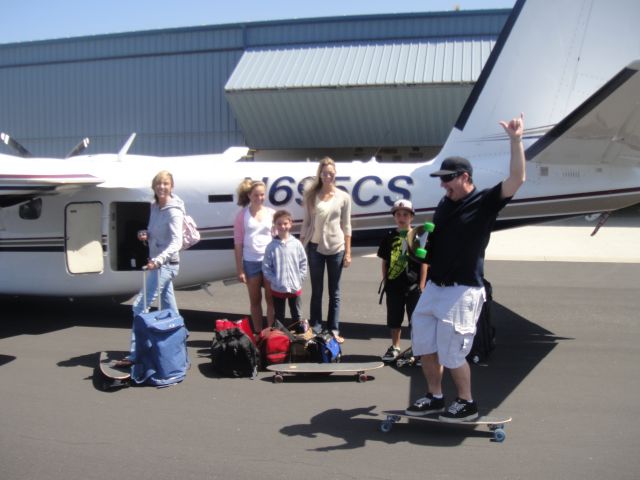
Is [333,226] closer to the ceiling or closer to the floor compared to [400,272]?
closer to the ceiling

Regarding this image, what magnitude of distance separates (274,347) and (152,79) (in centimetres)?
2265

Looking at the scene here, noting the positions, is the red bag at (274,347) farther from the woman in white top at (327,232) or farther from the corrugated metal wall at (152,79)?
the corrugated metal wall at (152,79)

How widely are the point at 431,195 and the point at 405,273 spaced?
168 cm

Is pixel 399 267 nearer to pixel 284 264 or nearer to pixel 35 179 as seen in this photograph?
pixel 284 264

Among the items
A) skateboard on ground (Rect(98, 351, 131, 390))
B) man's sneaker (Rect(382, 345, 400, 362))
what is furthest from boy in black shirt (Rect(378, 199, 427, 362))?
skateboard on ground (Rect(98, 351, 131, 390))

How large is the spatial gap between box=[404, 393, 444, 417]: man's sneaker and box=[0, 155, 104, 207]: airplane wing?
527 centimetres

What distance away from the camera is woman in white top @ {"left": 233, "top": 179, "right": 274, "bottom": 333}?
7.39 meters

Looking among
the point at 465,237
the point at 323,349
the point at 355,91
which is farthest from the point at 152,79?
the point at 465,237

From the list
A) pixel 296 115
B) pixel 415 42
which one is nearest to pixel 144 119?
pixel 296 115

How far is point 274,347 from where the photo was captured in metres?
6.60

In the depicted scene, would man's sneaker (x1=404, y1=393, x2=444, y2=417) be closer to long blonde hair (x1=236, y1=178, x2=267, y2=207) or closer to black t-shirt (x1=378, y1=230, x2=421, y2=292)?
black t-shirt (x1=378, y1=230, x2=421, y2=292)

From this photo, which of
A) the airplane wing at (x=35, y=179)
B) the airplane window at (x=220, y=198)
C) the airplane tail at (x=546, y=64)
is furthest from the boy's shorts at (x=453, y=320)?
the airplane wing at (x=35, y=179)

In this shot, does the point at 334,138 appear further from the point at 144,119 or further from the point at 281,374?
the point at 281,374

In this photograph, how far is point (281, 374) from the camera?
246 inches
